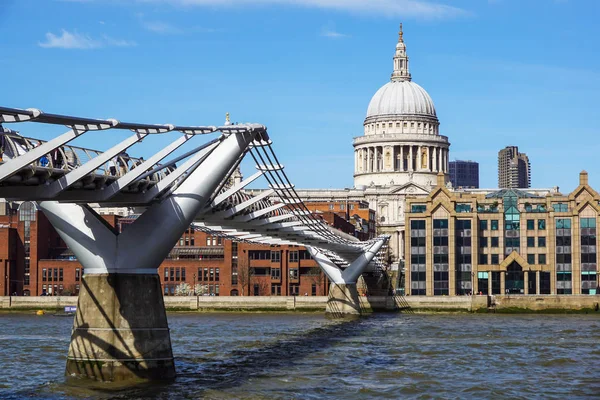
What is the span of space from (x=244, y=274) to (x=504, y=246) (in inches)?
920

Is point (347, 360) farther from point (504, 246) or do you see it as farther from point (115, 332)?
point (504, 246)

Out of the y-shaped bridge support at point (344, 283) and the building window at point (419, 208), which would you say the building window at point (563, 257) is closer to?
the building window at point (419, 208)

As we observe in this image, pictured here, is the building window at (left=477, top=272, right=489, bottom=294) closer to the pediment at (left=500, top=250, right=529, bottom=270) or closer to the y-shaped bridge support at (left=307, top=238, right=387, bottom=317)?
the pediment at (left=500, top=250, right=529, bottom=270)

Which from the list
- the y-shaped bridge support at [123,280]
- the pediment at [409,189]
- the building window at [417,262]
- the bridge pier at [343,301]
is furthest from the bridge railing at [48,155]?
the pediment at [409,189]

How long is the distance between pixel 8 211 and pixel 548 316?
6306 centimetres

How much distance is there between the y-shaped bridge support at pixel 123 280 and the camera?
4091 cm

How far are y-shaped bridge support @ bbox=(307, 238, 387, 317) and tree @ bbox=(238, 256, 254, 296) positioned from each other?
1795 cm

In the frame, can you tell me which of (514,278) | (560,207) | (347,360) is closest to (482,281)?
(514,278)

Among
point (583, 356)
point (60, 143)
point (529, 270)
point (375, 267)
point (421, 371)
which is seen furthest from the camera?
point (375, 267)

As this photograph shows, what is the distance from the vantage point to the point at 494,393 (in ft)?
134

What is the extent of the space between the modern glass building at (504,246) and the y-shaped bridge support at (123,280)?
67.4 metres

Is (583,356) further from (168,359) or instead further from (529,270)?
(529,270)

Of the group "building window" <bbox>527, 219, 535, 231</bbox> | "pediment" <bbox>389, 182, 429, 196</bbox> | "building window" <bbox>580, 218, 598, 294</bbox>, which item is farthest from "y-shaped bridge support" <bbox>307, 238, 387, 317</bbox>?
"pediment" <bbox>389, 182, 429, 196</bbox>

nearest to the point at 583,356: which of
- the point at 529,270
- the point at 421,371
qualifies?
the point at 421,371
